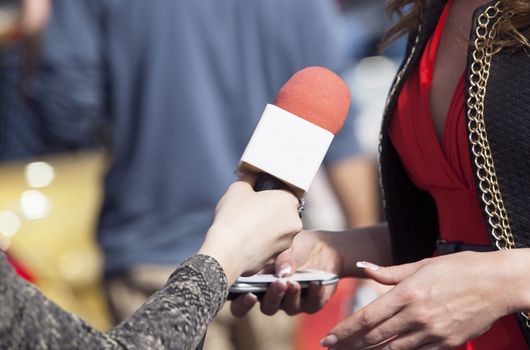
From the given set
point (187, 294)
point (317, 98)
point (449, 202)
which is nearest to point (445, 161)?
point (449, 202)

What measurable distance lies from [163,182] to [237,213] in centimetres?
180

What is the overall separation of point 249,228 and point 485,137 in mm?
442

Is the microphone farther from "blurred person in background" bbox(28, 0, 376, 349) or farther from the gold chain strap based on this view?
"blurred person in background" bbox(28, 0, 376, 349)

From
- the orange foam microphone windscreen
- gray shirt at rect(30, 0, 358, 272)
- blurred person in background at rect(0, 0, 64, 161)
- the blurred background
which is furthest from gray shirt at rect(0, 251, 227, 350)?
blurred person in background at rect(0, 0, 64, 161)

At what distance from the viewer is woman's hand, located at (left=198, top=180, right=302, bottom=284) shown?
1.62m

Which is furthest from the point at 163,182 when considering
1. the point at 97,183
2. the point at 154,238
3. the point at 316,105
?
the point at 316,105

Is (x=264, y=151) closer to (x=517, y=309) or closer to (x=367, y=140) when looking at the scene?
(x=517, y=309)

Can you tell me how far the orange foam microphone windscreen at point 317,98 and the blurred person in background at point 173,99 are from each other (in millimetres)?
1563

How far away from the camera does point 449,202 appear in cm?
200

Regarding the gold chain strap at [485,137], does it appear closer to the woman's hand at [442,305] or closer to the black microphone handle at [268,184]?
the woman's hand at [442,305]

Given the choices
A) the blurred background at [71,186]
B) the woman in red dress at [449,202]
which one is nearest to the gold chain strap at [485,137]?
the woman in red dress at [449,202]

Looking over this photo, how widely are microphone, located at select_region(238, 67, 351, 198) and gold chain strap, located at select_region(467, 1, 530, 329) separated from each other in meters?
0.23

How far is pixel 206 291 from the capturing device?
1.55 metres

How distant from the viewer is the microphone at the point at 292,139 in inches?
66.1
